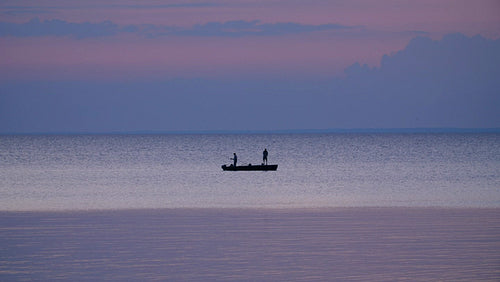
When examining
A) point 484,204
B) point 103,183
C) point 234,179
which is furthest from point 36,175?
point 484,204

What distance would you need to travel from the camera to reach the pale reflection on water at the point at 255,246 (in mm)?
13047

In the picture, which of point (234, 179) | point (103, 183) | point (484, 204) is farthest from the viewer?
point (234, 179)

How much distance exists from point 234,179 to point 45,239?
71.4 feet

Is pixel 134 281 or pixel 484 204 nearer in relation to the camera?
pixel 134 281

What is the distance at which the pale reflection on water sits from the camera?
1305 cm

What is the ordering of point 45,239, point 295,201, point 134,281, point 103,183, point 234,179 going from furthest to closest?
point 234,179, point 103,183, point 295,201, point 45,239, point 134,281

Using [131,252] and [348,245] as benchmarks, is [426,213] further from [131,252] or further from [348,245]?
[131,252]

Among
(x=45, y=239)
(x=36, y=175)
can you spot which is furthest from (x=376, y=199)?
(x=36, y=175)

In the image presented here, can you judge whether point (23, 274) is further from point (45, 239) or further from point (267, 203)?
point (267, 203)

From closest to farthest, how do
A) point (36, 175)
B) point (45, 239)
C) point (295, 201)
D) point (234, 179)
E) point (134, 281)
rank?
point (134, 281)
point (45, 239)
point (295, 201)
point (234, 179)
point (36, 175)

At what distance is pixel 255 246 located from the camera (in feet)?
50.5

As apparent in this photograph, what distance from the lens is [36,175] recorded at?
4194cm

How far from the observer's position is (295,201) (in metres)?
25.1

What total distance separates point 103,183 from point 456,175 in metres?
16.5
